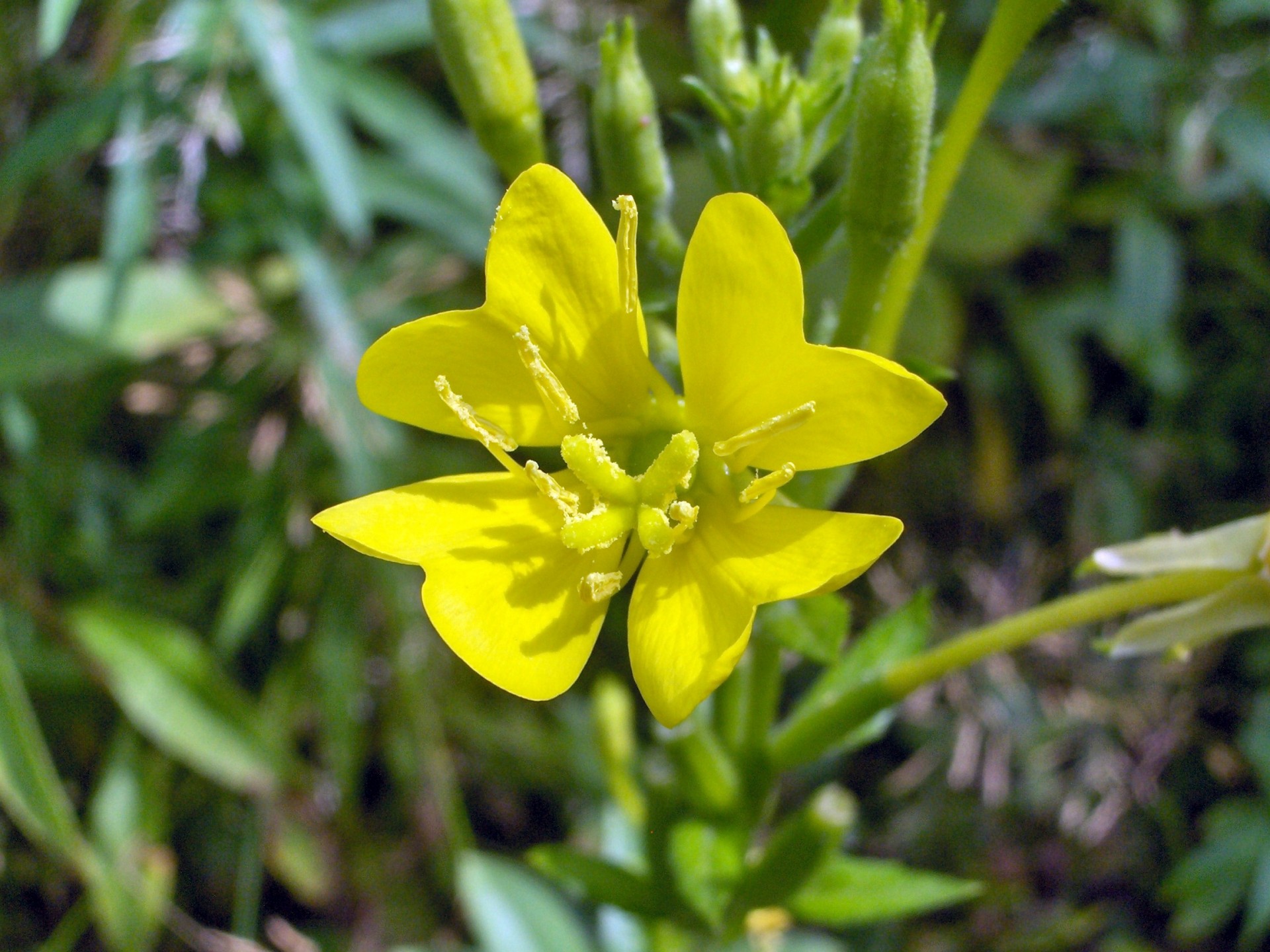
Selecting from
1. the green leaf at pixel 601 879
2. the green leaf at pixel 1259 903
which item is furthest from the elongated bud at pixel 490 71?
the green leaf at pixel 1259 903

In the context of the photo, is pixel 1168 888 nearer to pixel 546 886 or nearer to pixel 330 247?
pixel 546 886

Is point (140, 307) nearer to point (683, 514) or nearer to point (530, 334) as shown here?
point (530, 334)

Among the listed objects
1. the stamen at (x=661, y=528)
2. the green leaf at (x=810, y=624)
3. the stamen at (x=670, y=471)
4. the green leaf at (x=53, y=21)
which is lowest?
the green leaf at (x=810, y=624)

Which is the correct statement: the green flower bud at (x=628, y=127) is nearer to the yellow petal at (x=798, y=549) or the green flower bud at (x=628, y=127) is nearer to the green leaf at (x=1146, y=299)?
the yellow petal at (x=798, y=549)

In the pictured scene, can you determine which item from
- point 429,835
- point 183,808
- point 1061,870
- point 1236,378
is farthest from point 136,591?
point 1236,378

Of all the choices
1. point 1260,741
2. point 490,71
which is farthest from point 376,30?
point 1260,741
